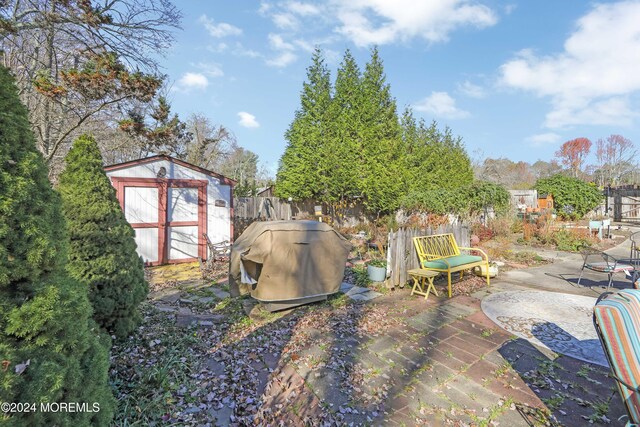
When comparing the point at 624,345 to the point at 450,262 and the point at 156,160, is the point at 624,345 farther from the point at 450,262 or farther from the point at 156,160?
the point at 156,160

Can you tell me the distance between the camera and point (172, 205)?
877cm

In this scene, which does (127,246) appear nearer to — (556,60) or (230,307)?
(230,307)

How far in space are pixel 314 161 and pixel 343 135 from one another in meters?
1.91

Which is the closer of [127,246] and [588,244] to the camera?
[127,246]

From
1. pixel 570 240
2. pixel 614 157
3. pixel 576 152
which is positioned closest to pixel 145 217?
pixel 570 240

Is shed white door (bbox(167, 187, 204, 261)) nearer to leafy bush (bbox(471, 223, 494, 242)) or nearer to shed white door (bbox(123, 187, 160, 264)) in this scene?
shed white door (bbox(123, 187, 160, 264))

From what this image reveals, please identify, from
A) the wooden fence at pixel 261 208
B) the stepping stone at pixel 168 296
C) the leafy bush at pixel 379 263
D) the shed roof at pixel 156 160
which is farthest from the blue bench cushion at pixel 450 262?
the wooden fence at pixel 261 208

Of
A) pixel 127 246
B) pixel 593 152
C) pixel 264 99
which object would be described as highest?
pixel 593 152

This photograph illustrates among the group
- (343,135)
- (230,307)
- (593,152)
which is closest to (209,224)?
(230,307)

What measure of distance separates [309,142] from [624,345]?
12.9 m

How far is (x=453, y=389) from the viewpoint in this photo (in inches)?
112

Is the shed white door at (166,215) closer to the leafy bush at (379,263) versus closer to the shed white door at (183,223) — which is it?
the shed white door at (183,223)

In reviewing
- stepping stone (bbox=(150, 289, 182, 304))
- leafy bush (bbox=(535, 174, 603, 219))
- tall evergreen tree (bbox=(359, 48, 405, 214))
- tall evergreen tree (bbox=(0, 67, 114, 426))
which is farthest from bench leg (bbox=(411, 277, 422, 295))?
leafy bush (bbox=(535, 174, 603, 219))

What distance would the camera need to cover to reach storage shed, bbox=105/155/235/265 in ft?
27.0
